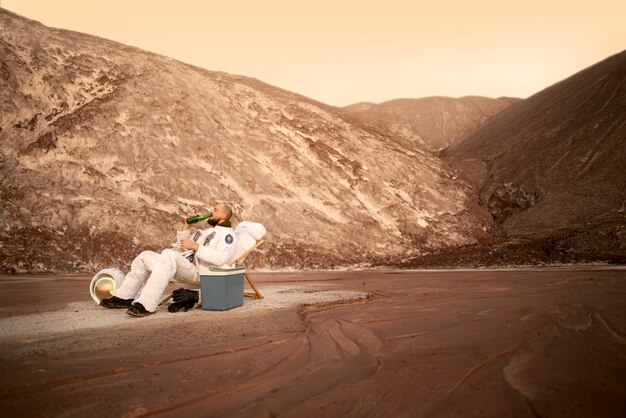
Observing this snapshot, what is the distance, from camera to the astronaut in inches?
273

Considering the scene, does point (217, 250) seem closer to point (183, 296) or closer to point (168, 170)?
point (183, 296)

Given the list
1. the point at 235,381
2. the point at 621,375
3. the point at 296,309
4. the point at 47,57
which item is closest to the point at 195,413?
the point at 235,381

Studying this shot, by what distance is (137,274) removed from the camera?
7457 millimetres

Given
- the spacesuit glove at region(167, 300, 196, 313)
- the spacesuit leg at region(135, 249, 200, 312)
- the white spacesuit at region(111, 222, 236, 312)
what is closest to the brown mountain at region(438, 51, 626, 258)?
the white spacesuit at region(111, 222, 236, 312)

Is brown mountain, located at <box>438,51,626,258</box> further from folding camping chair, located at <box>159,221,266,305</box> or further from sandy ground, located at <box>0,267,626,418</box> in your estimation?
sandy ground, located at <box>0,267,626,418</box>

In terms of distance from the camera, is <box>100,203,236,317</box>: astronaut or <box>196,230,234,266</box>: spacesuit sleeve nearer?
<box>100,203,236,317</box>: astronaut

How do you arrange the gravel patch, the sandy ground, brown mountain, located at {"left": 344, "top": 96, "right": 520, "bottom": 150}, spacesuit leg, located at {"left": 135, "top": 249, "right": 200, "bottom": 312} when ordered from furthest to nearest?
1. brown mountain, located at {"left": 344, "top": 96, "right": 520, "bottom": 150}
2. spacesuit leg, located at {"left": 135, "top": 249, "right": 200, "bottom": 312}
3. the gravel patch
4. the sandy ground

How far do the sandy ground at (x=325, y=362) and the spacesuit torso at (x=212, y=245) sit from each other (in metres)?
0.86

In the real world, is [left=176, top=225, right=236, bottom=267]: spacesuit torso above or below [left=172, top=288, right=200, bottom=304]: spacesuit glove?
above

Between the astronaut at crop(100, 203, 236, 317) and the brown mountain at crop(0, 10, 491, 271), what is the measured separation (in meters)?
12.9

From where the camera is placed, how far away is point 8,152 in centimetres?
2253

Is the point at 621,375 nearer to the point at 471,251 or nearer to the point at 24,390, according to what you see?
the point at 24,390

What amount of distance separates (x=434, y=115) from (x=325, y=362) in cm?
7160

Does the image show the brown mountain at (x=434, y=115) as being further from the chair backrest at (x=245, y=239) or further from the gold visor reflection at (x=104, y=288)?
the gold visor reflection at (x=104, y=288)
